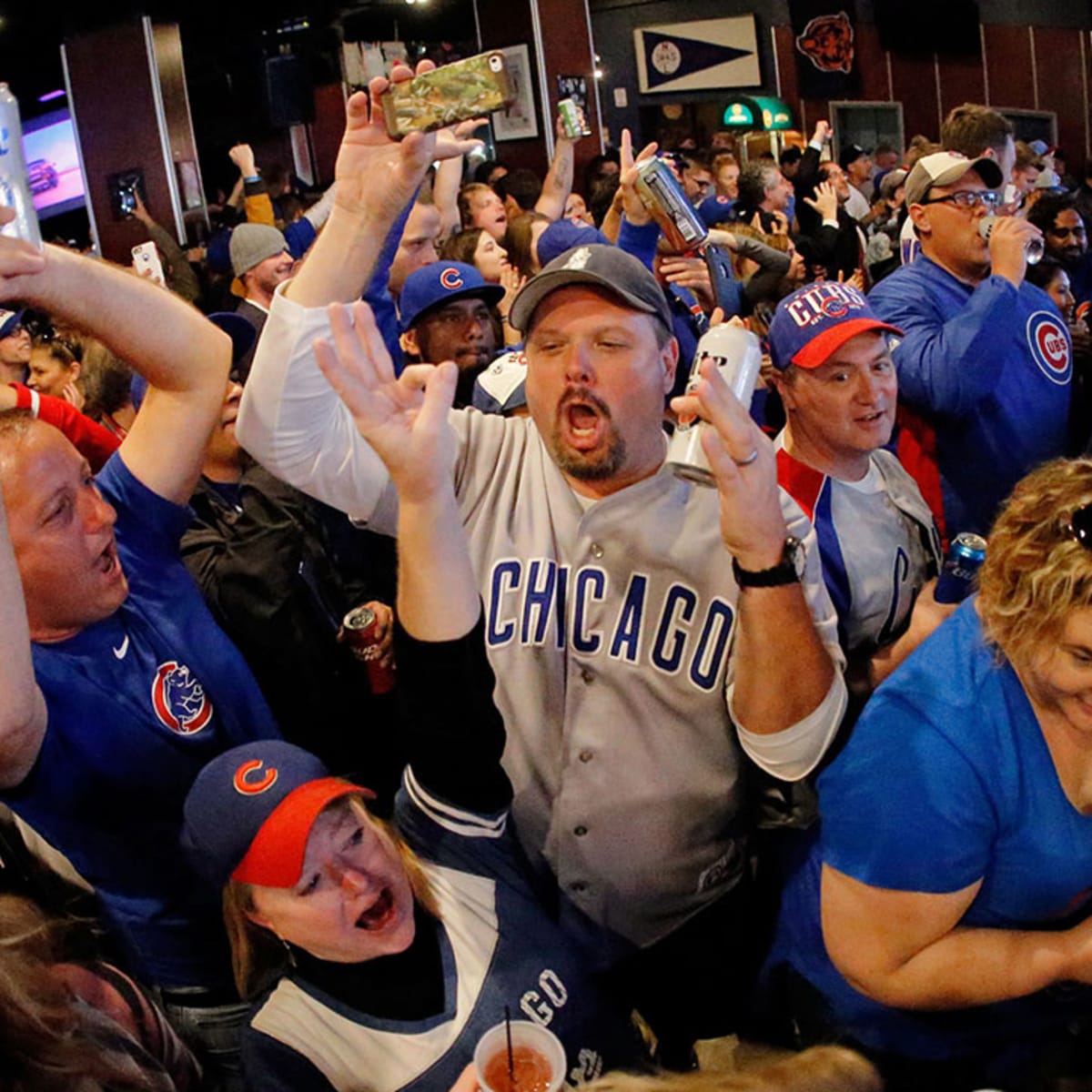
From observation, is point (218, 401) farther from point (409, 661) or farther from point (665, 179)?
point (665, 179)

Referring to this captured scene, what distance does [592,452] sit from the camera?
177cm

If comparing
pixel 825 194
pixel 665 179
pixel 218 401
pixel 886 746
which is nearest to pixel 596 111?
pixel 825 194

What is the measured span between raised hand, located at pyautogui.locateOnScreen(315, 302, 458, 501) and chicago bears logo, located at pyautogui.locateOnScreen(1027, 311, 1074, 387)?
1964 millimetres

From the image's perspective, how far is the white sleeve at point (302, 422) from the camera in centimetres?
163

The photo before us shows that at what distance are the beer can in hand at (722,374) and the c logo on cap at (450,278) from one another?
1539mm

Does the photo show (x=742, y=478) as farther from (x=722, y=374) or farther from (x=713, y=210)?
(x=713, y=210)

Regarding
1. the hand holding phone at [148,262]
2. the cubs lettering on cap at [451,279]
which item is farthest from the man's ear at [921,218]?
the hand holding phone at [148,262]

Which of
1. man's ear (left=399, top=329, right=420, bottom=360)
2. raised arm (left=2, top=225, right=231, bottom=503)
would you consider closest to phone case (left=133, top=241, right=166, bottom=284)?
man's ear (left=399, top=329, right=420, bottom=360)

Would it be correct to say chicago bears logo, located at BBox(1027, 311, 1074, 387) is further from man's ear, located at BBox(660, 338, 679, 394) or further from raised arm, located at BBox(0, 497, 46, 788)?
raised arm, located at BBox(0, 497, 46, 788)

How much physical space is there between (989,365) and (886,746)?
152 cm

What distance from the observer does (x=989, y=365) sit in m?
2.62

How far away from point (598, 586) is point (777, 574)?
0.31 meters

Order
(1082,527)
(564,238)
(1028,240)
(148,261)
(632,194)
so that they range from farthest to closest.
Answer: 1. (148,261)
2. (564,238)
3. (632,194)
4. (1028,240)
5. (1082,527)

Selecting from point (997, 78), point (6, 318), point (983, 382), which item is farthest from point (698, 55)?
point (6, 318)
